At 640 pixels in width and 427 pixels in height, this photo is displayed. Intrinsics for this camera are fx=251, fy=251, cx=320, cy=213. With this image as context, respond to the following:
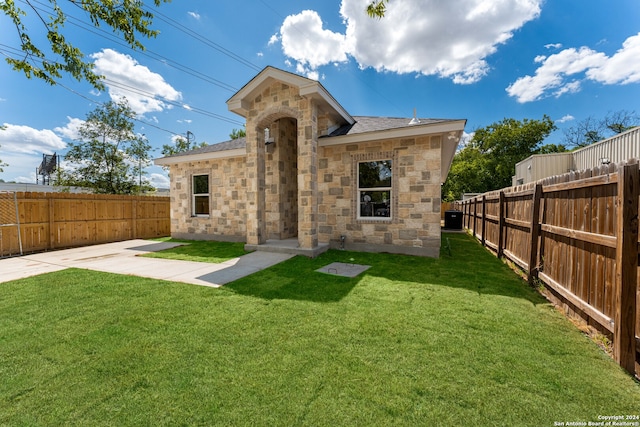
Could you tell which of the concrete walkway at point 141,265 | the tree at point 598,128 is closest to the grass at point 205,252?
the concrete walkway at point 141,265

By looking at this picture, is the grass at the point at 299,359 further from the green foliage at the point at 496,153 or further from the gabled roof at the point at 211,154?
the green foliage at the point at 496,153

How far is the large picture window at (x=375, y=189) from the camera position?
23.8 feet

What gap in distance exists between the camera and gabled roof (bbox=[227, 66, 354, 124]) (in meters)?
6.86

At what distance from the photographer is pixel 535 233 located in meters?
4.66

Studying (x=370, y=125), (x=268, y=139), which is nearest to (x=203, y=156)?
(x=268, y=139)

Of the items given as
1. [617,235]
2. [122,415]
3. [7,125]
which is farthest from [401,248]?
[7,125]

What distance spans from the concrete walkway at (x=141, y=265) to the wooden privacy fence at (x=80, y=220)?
80 centimetres

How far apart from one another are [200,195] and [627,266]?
38.2 feet

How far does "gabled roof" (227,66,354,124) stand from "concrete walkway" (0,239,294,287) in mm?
4584

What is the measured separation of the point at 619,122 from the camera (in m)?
25.2

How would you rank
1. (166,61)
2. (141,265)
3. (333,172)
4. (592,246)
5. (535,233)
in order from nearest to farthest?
(592,246)
(535,233)
(141,265)
(333,172)
(166,61)

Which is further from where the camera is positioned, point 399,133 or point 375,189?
point 375,189

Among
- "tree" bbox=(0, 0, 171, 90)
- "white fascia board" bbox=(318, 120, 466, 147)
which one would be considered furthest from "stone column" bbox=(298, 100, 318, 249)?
"tree" bbox=(0, 0, 171, 90)

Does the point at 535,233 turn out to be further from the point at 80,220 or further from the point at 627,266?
the point at 80,220
